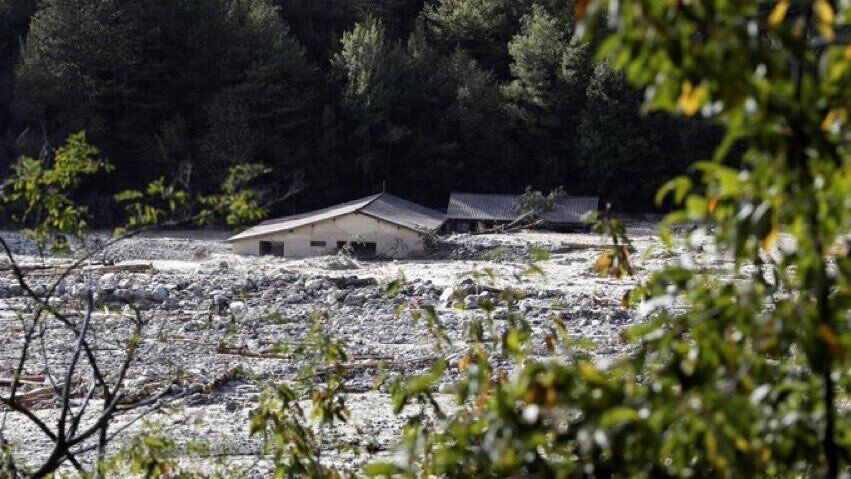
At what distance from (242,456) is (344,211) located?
20855 mm

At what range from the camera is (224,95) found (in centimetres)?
3994

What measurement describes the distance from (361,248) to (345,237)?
65 centimetres

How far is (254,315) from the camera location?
70.3 ft

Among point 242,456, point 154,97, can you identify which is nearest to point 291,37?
point 154,97

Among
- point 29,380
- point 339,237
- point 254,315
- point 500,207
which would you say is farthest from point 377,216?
point 29,380

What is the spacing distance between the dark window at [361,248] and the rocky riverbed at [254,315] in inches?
47.2

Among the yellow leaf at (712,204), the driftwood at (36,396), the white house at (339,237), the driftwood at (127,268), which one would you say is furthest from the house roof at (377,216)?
the yellow leaf at (712,204)

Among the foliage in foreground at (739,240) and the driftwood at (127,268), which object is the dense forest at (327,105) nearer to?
the driftwood at (127,268)

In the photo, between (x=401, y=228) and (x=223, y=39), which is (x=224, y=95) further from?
(x=401, y=228)

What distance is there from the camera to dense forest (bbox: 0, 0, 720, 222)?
38562mm

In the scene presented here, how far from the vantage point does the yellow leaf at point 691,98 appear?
253 cm

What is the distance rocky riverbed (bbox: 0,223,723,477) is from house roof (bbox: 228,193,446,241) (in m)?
1.03

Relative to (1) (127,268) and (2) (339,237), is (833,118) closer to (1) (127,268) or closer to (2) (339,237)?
(1) (127,268)

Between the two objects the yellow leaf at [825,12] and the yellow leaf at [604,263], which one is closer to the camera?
the yellow leaf at [825,12]
